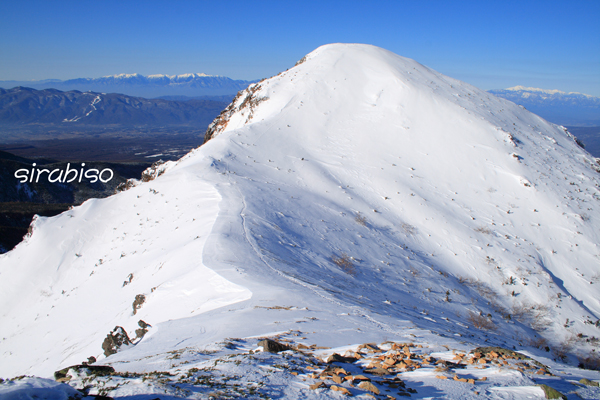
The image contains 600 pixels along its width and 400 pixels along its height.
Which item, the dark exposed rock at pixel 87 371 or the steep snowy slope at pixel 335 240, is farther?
the steep snowy slope at pixel 335 240

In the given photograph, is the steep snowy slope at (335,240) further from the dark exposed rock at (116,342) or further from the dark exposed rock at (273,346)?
the dark exposed rock at (273,346)

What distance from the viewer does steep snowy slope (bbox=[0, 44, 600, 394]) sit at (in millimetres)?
11297

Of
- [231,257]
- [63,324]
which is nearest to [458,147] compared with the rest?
[231,257]

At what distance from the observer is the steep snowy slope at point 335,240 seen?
11297mm

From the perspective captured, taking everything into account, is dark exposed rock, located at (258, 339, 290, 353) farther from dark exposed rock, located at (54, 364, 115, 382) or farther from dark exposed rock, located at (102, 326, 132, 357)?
dark exposed rock, located at (102, 326, 132, 357)

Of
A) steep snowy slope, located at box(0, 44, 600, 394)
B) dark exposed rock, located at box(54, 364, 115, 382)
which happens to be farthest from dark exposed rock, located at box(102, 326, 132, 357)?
dark exposed rock, located at box(54, 364, 115, 382)

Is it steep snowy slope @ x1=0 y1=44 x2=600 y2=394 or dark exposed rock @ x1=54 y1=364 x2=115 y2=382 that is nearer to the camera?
dark exposed rock @ x1=54 y1=364 x2=115 y2=382

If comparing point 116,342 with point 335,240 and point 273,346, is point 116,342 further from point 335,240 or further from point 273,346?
point 335,240

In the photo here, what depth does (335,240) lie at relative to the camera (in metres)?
18.7

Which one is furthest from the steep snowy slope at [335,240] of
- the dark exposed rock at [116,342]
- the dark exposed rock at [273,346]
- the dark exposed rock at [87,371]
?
the dark exposed rock at [273,346]

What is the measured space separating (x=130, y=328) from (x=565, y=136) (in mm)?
52853

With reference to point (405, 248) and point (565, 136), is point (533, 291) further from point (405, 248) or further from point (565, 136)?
point (565, 136)

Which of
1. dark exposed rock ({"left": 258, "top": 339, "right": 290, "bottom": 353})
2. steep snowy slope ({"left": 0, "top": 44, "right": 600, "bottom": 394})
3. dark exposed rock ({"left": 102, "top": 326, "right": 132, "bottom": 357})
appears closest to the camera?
dark exposed rock ({"left": 258, "top": 339, "right": 290, "bottom": 353})

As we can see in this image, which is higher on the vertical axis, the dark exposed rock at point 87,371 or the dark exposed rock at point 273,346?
the dark exposed rock at point 87,371
